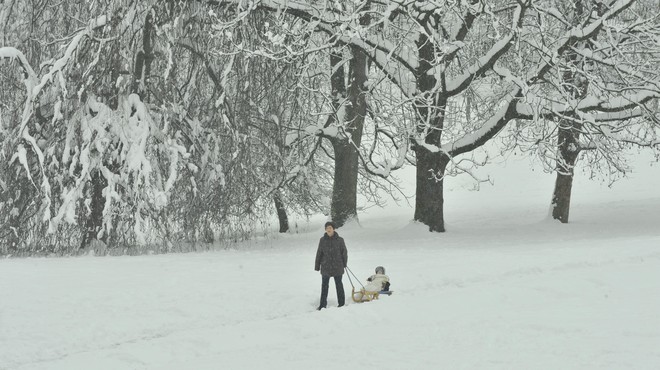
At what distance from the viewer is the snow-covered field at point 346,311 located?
898 centimetres

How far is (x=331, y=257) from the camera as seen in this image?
12.3 metres

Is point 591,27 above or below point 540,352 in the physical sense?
above

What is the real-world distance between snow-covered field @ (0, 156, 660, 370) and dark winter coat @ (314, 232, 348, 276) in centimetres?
60

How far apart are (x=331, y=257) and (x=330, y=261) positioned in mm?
72

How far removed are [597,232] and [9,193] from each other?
1363cm

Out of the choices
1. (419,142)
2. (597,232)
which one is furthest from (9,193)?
(597,232)

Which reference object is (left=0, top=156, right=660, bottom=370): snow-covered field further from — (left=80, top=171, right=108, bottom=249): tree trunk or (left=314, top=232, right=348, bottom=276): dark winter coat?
(left=80, top=171, right=108, bottom=249): tree trunk

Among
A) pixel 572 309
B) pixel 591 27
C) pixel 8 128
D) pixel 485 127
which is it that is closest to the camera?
pixel 572 309

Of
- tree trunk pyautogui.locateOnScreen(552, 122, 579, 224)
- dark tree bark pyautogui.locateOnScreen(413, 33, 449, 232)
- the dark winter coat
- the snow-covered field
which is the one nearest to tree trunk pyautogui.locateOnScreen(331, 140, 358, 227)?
dark tree bark pyautogui.locateOnScreen(413, 33, 449, 232)

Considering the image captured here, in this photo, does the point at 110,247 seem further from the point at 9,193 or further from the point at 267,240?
the point at 267,240

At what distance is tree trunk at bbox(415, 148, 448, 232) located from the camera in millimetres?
20156

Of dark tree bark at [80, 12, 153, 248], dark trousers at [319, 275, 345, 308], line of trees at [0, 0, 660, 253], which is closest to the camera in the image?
dark trousers at [319, 275, 345, 308]

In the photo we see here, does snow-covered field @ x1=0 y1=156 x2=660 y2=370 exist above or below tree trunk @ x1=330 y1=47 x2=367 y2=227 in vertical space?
below

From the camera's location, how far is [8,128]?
16.2 m
